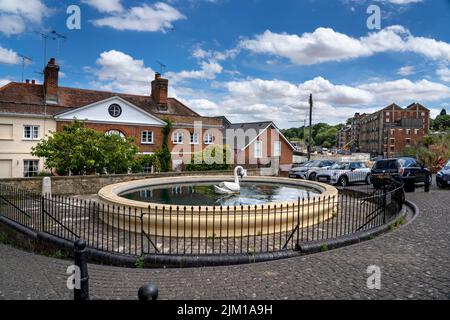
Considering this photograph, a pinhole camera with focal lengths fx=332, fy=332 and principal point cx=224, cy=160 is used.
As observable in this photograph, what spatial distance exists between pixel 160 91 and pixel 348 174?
24684 millimetres

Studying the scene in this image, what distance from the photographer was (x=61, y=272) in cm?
661

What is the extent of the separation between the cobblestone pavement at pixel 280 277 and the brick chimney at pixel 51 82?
26679 millimetres

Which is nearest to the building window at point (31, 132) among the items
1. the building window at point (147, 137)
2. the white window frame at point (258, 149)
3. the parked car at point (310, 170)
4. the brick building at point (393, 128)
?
the building window at point (147, 137)

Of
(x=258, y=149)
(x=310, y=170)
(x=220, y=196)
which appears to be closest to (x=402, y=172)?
(x=310, y=170)

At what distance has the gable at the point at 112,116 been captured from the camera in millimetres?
29641

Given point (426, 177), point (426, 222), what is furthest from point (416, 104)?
point (426, 222)

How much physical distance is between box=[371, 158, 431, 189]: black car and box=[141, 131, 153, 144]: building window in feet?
73.0

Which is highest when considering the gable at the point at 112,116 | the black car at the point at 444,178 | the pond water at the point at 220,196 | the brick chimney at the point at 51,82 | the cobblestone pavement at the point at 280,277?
the brick chimney at the point at 51,82

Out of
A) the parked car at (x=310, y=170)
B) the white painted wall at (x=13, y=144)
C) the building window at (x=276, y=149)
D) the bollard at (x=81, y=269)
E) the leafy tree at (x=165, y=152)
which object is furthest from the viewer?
the building window at (x=276, y=149)

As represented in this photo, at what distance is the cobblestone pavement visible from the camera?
532 centimetres

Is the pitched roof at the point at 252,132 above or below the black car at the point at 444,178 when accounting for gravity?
above

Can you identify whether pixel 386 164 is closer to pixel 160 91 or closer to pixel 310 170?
pixel 310 170

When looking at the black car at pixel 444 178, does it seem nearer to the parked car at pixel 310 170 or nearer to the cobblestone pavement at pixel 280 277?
the parked car at pixel 310 170

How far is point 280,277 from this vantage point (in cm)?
596
